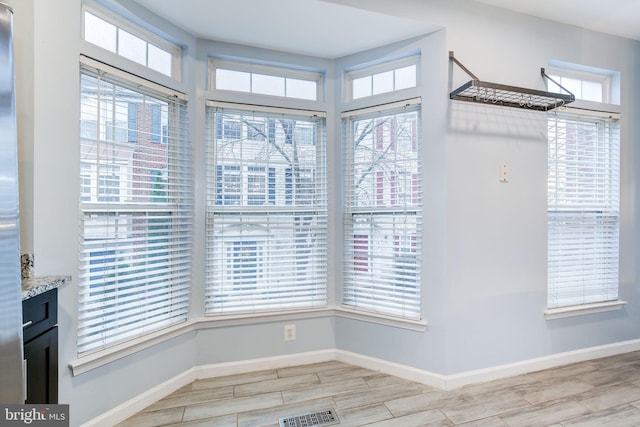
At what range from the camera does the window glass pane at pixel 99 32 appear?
1.70 meters

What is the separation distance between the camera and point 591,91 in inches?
104

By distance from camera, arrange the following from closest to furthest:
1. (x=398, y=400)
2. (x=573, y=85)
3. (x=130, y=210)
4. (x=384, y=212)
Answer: (x=130, y=210)
(x=398, y=400)
(x=384, y=212)
(x=573, y=85)

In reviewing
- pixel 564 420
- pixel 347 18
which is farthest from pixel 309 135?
pixel 564 420

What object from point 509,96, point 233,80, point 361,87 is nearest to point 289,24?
point 233,80

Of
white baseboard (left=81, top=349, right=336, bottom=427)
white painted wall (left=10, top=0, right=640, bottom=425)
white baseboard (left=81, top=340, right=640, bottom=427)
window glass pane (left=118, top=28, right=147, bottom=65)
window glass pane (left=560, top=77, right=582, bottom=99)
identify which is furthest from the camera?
window glass pane (left=560, top=77, right=582, bottom=99)

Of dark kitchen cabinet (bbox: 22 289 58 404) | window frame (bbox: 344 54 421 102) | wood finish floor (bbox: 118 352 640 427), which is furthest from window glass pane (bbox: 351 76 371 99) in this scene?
dark kitchen cabinet (bbox: 22 289 58 404)

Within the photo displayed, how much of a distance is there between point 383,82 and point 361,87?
7.1 inches

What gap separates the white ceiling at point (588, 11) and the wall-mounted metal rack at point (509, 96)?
2.16 ft

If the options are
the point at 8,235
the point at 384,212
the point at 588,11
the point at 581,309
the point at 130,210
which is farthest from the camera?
the point at 581,309

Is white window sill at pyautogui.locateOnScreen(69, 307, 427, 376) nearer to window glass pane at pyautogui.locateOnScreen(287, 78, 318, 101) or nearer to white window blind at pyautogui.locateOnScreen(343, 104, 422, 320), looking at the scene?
white window blind at pyautogui.locateOnScreen(343, 104, 422, 320)

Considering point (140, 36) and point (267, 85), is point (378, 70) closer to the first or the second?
point (267, 85)

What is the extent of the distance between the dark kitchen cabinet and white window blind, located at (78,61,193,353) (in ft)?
0.85

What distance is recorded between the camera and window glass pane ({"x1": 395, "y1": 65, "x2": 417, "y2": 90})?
7.50 ft

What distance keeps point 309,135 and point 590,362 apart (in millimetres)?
2879
